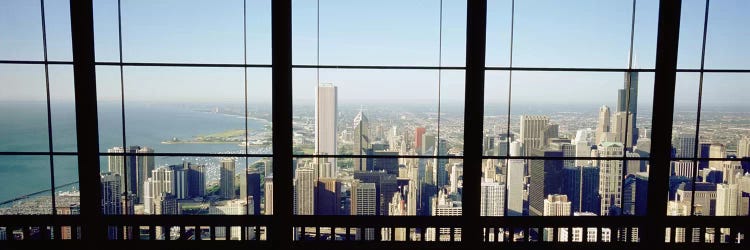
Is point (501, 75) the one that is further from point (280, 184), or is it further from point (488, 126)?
point (280, 184)

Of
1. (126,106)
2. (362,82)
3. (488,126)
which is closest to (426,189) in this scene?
(488,126)

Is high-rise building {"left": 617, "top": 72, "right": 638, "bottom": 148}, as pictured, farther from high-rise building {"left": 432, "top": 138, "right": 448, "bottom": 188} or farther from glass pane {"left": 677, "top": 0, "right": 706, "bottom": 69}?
high-rise building {"left": 432, "top": 138, "right": 448, "bottom": 188}

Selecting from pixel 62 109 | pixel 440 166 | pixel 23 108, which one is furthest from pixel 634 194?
pixel 23 108

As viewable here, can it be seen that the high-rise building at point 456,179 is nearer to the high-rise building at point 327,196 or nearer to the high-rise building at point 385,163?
the high-rise building at point 385,163

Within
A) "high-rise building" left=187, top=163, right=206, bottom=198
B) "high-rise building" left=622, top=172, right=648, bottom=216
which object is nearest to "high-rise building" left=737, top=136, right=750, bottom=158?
"high-rise building" left=622, top=172, right=648, bottom=216

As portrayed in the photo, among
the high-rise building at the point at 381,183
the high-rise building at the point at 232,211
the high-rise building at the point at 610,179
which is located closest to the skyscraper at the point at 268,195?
the high-rise building at the point at 232,211

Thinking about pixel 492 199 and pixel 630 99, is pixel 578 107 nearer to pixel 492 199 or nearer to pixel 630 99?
pixel 630 99
